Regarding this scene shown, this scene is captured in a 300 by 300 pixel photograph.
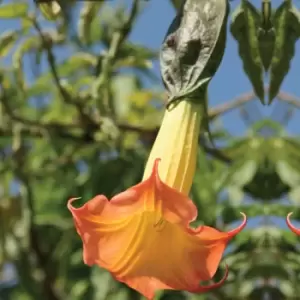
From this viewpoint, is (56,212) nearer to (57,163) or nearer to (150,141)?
(57,163)

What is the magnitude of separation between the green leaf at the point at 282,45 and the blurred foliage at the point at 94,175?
0.60 metres

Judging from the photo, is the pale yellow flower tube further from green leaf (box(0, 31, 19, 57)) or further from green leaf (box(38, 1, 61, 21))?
green leaf (box(0, 31, 19, 57))

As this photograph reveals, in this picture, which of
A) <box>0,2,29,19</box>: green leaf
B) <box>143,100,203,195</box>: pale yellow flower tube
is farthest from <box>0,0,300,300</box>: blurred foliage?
<box>143,100,203,195</box>: pale yellow flower tube

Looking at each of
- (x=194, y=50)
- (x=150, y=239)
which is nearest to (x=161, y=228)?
(x=150, y=239)

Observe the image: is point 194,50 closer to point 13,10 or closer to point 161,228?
point 161,228

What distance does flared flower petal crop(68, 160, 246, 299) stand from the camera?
1186 mm

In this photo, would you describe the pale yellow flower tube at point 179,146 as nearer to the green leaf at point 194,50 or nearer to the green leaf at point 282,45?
the green leaf at point 194,50

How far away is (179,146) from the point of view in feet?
4.59

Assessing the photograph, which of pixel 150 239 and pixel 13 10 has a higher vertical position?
pixel 13 10

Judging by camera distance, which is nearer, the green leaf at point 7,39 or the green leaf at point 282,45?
the green leaf at point 282,45

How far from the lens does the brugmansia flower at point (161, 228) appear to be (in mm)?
1189

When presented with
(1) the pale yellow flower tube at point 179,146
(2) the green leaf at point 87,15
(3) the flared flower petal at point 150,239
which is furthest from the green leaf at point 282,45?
(2) the green leaf at point 87,15

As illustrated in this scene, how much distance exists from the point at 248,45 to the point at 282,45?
61 mm

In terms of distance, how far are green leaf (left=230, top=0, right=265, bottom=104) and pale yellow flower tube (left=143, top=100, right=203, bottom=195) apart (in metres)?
0.11
